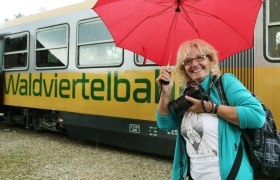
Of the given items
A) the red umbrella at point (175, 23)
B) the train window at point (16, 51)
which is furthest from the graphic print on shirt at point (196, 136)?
the train window at point (16, 51)

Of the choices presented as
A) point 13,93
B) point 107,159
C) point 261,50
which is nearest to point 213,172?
point 261,50

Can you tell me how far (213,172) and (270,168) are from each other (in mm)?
274

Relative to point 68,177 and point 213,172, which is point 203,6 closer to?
point 213,172

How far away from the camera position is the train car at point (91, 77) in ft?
16.0

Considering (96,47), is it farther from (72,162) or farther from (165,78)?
(165,78)

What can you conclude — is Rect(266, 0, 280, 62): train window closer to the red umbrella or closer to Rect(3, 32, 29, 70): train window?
the red umbrella

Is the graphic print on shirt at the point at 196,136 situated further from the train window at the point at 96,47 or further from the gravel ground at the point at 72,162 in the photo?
the train window at the point at 96,47

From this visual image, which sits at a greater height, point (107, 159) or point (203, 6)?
point (203, 6)

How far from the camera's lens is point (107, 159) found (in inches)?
252

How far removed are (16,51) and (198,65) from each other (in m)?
7.99

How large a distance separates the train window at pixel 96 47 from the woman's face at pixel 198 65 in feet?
14.7

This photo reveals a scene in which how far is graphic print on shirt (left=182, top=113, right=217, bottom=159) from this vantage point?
190cm

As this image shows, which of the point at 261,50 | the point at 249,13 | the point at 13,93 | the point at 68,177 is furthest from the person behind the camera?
the point at 13,93

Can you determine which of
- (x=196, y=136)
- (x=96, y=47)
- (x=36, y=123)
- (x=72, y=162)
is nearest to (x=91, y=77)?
(x=96, y=47)
